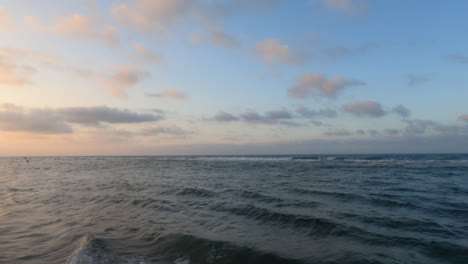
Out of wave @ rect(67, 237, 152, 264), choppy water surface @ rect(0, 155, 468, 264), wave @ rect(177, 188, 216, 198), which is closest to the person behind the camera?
wave @ rect(67, 237, 152, 264)

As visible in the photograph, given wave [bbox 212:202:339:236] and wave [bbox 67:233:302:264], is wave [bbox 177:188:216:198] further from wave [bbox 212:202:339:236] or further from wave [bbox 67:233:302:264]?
wave [bbox 67:233:302:264]

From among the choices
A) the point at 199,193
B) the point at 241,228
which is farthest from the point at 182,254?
the point at 199,193

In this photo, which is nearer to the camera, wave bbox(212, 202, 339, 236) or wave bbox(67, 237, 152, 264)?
wave bbox(67, 237, 152, 264)

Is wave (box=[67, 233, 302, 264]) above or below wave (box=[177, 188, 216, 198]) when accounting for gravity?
above

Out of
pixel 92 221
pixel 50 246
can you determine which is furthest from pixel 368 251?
pixel 92 221

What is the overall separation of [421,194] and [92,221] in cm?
1806

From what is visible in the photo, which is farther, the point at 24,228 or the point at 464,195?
the point at 464,195

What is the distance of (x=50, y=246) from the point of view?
26.7ft

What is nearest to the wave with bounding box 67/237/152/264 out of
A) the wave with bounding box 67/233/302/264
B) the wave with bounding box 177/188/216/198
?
the wave with bounding box 67/233/302/264

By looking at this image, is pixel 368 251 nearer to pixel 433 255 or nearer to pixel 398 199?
pixel 433 255

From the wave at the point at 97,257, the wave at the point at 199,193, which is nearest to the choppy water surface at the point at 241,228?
the wave at the point at 97,257

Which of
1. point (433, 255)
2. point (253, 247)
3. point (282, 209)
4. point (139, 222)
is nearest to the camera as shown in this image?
point (433, 255)

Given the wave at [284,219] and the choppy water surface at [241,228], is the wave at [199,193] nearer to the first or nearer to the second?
the choppy water surface at [241,228]

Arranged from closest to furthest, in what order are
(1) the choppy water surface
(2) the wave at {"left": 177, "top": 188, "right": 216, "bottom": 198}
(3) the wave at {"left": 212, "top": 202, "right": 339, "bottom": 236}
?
(1) the choppy water surface < (3) the wave at {"left": 212, "top": 202, "right": 339, "bottom": 236} < (2) the wave at {"left": 177, "top": 188, "right": 216, "bottom": 198}
